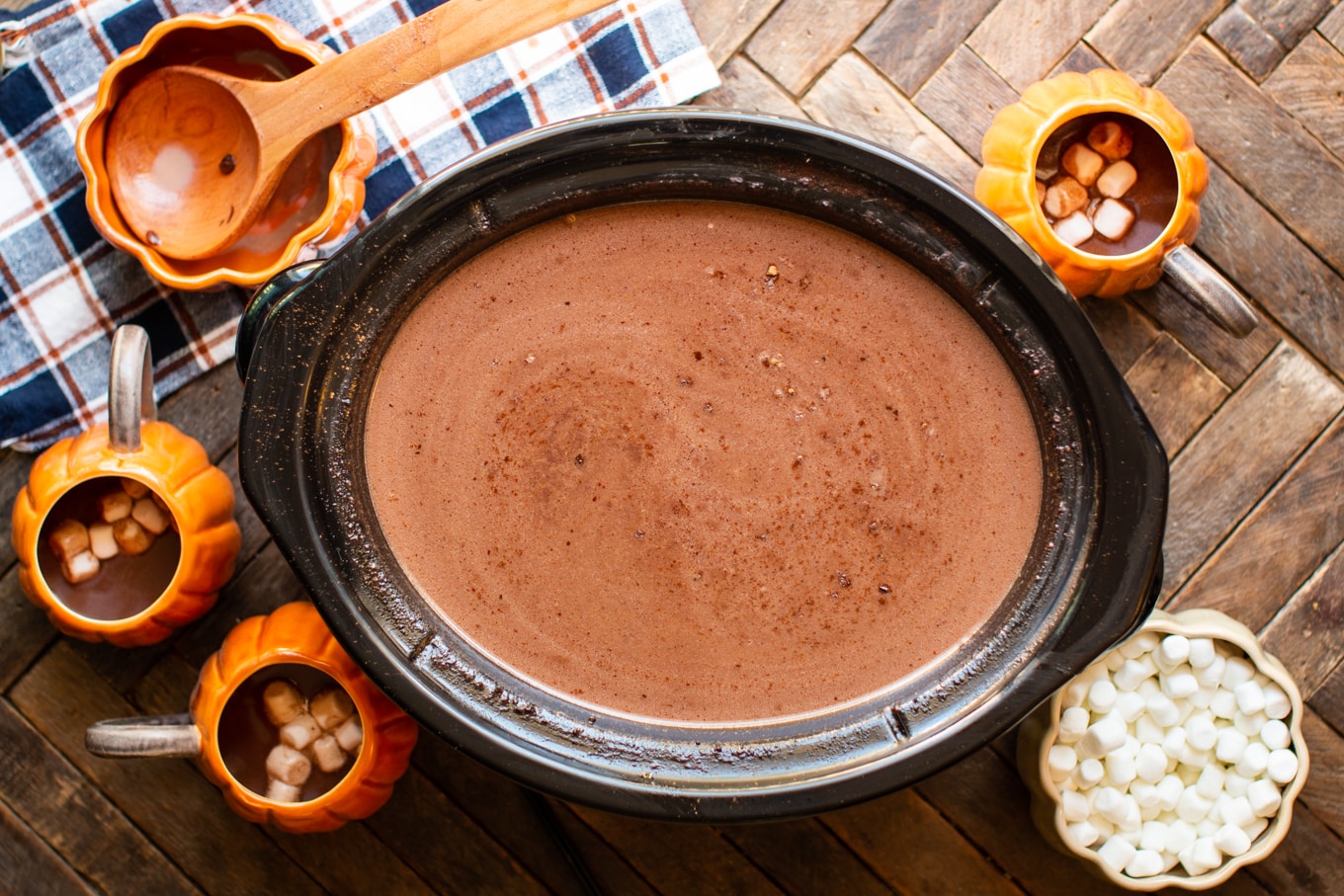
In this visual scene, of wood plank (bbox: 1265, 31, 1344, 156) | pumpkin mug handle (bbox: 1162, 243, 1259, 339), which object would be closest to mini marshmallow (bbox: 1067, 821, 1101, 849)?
pumpkin mug handle (bbox: 1162, 243, 1259, 339)

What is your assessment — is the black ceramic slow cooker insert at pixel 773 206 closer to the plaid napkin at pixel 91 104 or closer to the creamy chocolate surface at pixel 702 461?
the creamy chocolate surface at pixel 702 461

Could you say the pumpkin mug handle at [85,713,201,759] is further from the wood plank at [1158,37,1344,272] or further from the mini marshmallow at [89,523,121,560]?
the wood plank at [1158,37,1344,272]

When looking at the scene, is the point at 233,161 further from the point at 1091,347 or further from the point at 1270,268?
the point at 1270,268

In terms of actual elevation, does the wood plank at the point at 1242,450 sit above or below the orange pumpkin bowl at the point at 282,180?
below

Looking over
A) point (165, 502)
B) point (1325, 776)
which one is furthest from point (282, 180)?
point (1325, 776)

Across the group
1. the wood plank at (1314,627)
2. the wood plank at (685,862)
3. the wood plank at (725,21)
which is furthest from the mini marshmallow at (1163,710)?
the wood plank at (725,21)

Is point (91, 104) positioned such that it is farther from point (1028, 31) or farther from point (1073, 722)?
point (1073, 722)
